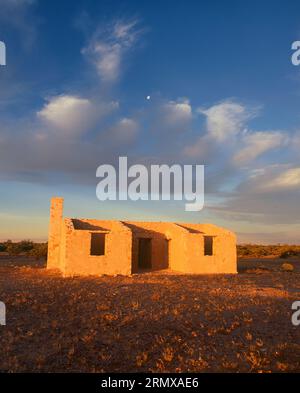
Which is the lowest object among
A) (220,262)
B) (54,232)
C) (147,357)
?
(147,357)

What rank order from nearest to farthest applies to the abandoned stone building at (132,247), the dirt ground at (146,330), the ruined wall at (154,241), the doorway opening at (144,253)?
the dirt ground at (146,330)
the abandoned stone building at (132,247)
the ruined wall at (154,241)
the doorway opening at (144,253)

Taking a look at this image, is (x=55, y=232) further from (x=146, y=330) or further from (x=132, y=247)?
(x=146, y=330)

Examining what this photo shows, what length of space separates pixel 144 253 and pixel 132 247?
223 cm

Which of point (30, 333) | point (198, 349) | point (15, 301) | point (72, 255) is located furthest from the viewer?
point (72, 255)

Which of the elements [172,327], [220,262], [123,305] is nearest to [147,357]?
[172,327]

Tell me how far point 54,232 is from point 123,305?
13052mm

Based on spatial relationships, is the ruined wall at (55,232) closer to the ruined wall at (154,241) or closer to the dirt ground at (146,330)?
the ruined wall at (154,241)

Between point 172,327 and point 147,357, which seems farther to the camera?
point 172,327

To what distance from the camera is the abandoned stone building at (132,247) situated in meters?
19.3

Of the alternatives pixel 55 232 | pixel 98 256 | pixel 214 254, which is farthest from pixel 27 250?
pixel 214 254

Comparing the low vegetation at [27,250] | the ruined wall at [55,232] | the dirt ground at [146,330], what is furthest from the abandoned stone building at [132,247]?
the low vegetation at [27,250]

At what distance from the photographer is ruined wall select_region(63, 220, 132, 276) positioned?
1905 cm

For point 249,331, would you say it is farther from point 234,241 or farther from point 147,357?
point 234,241

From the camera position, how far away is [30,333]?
29.1 ft
